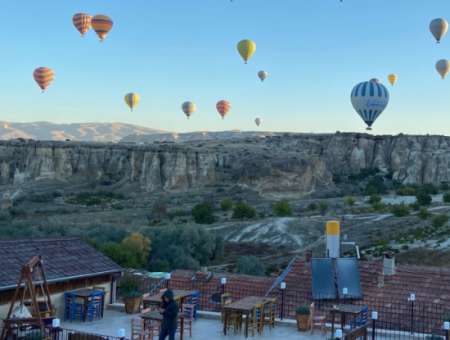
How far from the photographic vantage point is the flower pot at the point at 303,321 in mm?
10742

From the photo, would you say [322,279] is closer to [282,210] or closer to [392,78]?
[282,210]

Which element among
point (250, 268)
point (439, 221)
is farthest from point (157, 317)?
point (439, 221)

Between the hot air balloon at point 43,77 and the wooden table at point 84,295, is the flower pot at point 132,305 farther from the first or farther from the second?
the hot air balloon at point 43,77

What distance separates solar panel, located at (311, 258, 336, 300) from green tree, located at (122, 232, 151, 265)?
17492 millimetres

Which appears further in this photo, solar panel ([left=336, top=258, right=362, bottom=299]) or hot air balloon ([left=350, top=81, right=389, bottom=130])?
hot air balloon ([left=350, top=81, right=389, bottom=130])

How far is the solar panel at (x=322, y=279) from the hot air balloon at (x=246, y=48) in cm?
4894

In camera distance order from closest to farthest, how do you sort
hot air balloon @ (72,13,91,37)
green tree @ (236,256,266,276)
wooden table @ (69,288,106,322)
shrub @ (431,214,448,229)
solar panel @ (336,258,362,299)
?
wooden table @ (69,288,106,322), solar panel @ (336,258,362,299), green tree @ (236,256,266,276), shrub @ (431,214,448,229), hot air balloon @ (72,13,91,37)

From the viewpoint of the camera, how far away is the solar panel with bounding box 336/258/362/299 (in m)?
Answer: 13.0

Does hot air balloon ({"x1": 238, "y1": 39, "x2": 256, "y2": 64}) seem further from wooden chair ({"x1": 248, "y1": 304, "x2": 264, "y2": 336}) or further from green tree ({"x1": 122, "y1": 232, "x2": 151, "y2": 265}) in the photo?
wooden chair ({"x1": 248, "y1": 304, "x2": 264, "y2": 336})

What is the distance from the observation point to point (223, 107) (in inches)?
3578

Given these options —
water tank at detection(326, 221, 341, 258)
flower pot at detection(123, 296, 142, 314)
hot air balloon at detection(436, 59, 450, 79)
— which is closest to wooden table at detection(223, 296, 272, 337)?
flower pot at detection(123, 296, 142, 314)

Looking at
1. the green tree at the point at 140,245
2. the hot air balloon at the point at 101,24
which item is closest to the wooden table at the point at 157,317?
the green tree at the point at 140,245

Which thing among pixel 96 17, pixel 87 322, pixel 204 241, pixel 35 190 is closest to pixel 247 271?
pixel 204 241

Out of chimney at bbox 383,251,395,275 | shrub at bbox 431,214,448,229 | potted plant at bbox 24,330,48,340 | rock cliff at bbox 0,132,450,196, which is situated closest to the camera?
potted plant at bbox 24,330,48,340
